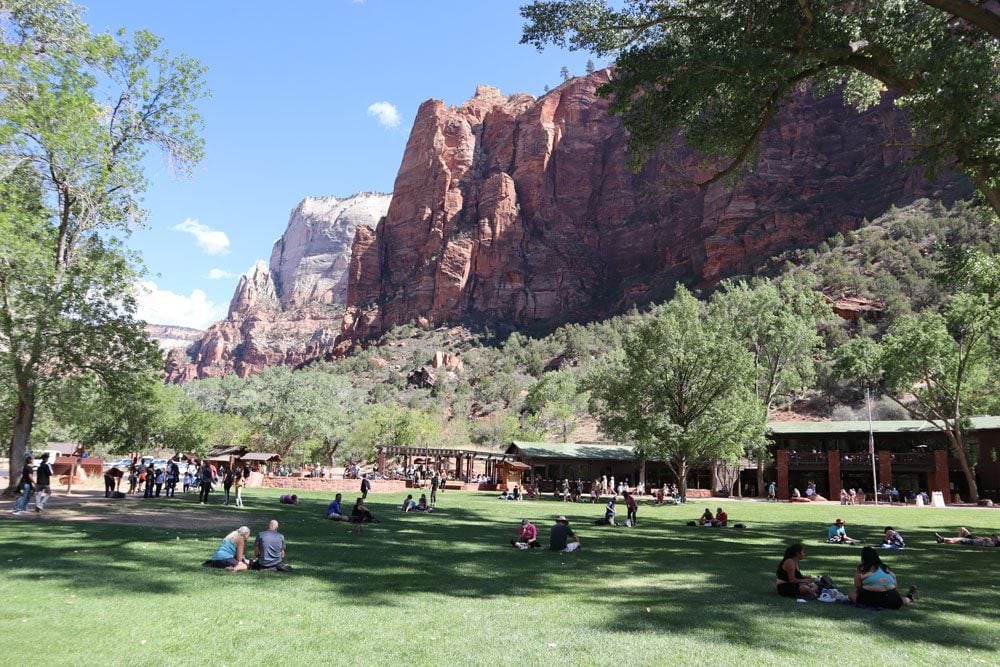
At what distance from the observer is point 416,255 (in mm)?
166125

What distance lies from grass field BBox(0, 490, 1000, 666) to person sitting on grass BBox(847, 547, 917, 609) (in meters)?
0.33

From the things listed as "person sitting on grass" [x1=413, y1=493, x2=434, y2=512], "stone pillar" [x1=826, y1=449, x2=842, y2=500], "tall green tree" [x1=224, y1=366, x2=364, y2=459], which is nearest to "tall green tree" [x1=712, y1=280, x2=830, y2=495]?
"stone pillar" [x1=826, y1=449, x2=842, y2=500]

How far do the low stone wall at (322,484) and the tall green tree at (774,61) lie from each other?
102 feet

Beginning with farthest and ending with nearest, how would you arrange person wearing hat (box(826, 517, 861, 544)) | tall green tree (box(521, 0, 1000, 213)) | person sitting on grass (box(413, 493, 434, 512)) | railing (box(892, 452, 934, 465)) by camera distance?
railing (box(892, 452, 934, 465)) < person sitting on grass (box(413, 493, 434, 512)) < person wearing hat (box(826, 517, 861, 544)) < tall green tree (box(521, 0, 1000, 213))

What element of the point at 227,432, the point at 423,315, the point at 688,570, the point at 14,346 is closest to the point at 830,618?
the point at 688,570

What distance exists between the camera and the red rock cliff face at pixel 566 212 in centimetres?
12038

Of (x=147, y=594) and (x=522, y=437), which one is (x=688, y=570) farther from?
(x=522, y=437)

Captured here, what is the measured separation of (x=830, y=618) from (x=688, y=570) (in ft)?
14.1

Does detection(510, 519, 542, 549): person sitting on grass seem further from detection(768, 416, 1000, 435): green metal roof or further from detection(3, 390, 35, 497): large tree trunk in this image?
detection(768, 416, 1000, 435): green metal roof

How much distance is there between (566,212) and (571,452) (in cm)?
11990

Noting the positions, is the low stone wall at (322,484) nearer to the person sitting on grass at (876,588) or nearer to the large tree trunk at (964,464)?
the person sitting on grass at (876,588)

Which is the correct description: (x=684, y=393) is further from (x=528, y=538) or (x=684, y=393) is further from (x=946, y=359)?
(x=528, y=538)

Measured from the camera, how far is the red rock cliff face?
12038cm

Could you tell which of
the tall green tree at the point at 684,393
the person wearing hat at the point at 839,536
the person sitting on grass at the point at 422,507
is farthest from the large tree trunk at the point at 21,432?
the tall green tree at the point at 684,393
